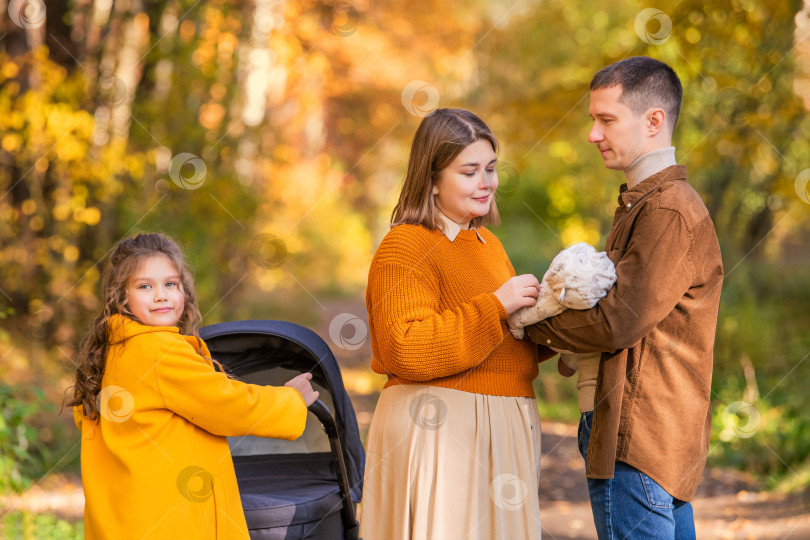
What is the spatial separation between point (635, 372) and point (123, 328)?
157cm

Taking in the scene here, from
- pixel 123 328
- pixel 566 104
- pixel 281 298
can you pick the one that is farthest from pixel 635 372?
pixel 281 298

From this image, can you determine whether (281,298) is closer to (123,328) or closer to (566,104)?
(566,104)

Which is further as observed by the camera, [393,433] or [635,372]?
[393,433]

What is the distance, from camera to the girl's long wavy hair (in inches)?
103

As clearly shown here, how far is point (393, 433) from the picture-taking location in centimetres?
267

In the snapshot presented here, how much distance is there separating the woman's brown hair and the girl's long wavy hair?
2.61 ft

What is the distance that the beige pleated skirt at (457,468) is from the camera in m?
2.57
